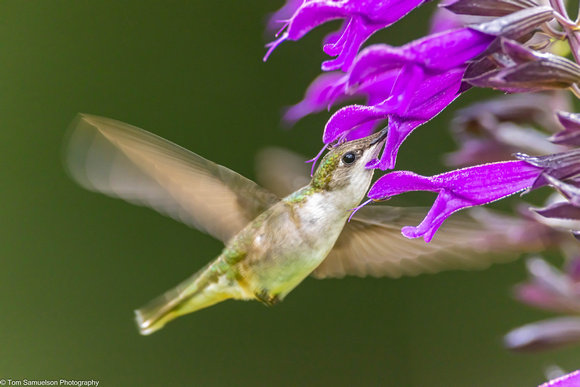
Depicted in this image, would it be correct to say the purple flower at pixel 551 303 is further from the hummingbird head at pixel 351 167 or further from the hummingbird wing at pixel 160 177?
the hummingbird wing at pixel 160 177

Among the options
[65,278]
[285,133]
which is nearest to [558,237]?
[285,133]

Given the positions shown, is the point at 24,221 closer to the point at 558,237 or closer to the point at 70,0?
the point at 70,0

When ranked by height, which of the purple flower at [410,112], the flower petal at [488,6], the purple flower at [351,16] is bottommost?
the purple flower at [410,112]

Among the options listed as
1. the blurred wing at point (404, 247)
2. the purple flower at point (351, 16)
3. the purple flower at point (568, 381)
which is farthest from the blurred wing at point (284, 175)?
the purple flower at point (568, 381)

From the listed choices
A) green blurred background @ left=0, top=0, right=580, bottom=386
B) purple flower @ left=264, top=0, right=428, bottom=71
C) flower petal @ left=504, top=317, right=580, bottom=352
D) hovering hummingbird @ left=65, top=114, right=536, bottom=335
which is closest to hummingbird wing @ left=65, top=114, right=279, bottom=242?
hovering hummingbird @ left=65, top=114, right=536, bottom=335

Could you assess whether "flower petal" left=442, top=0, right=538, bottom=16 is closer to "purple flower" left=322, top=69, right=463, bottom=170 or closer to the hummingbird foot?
"purple flower" left=322, top=69, right=463, bottom=170

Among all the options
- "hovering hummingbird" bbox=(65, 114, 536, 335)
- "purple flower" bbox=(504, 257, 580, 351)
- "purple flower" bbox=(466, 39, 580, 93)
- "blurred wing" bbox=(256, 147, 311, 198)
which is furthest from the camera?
"blurred wing" bbox=(256, 147, 311, 198)

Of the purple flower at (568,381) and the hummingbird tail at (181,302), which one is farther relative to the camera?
the hummingbird tail at (181,302)
